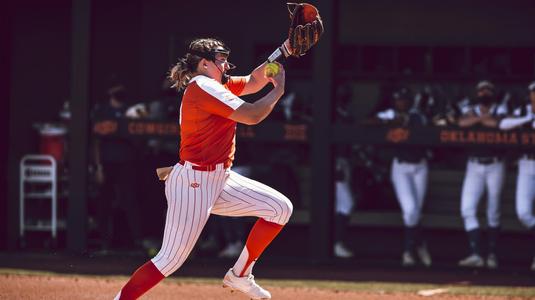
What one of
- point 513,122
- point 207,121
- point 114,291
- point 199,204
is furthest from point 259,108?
point 513,122

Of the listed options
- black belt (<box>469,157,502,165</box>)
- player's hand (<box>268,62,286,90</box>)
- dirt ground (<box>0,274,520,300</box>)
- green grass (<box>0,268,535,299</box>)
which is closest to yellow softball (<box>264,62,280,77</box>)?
player's hand (<box>268,62,286,90</box>)

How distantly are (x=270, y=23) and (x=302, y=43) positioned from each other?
5.82 metres

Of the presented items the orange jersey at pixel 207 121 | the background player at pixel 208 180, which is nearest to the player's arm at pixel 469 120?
the background player at pixel 208 180

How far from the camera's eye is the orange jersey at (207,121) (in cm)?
631

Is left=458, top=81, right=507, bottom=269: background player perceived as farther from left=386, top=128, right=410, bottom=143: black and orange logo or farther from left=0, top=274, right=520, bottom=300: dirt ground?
left=0, top=274, right=520, bottom=300: dirt ground

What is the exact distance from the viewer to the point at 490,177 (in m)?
10.3

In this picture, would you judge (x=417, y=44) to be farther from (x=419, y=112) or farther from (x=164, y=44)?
(x=164, y=44)

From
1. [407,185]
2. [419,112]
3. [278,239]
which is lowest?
[278,239]

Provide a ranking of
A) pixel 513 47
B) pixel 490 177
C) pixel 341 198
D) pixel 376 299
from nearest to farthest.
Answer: pixel 376 299
pixel 490 177
pixel 341 198
pixel 513 47

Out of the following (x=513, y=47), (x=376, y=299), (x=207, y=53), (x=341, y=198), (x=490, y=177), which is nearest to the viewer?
(x=207, y=53)

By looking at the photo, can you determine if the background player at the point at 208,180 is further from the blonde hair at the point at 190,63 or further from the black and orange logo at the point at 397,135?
the black and orange logo at the point at 397,135

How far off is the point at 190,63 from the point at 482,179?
4533 millimetres

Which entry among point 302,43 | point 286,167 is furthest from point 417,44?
point 302,43

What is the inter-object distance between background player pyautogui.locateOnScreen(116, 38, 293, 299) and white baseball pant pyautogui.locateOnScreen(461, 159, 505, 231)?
3.91 meters
